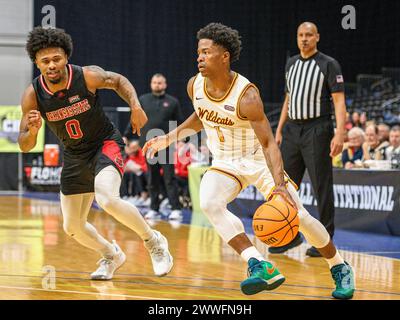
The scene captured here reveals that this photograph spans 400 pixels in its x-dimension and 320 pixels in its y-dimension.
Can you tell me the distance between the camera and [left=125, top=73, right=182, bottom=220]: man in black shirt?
1091 cm

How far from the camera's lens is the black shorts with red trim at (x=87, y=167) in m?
5.42

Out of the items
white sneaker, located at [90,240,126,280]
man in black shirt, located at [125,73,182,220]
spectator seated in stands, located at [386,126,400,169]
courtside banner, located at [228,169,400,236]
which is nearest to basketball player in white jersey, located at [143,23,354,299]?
white sneaker, located at [90,240,126,280]

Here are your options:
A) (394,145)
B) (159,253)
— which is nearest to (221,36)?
(159,253)

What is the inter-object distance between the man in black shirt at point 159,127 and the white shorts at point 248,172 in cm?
588

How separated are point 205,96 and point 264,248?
2.91 meters

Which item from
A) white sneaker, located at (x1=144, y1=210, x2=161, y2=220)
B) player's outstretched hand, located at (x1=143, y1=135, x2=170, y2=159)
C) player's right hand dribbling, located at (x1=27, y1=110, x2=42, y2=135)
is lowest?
white sneaker, located at (x1=144, y1=210, x2=161, y2=220)

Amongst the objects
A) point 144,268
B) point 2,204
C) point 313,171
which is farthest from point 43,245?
point 2,204

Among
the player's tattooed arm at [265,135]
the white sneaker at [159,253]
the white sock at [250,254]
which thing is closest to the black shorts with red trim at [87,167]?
the white sneaker at [159,253]

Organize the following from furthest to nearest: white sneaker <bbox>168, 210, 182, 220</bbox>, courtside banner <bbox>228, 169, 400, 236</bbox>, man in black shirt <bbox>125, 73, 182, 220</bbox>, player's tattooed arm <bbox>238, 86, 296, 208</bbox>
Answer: man in black shirt <bbox>125, 73, 182, 220</bbox> < white sneaker <bbox>168, 210, 182, 220</bbox> < courtside banner <bbox>228, 169, 400, 236</bbox> < player's tattooed arm <bbox>238, 86, 296, 208</bbox>

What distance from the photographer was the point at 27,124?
5016 millimetres

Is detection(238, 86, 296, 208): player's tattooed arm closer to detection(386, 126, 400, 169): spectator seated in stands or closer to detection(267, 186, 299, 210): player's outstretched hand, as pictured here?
detection(267, 186, 299, 210): player's outstretched hand

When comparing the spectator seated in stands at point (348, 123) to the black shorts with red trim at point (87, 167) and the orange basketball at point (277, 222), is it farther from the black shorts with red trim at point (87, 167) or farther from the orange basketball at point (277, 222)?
the orange basketball at point (277, 222)

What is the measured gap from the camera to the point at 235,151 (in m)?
5.02
